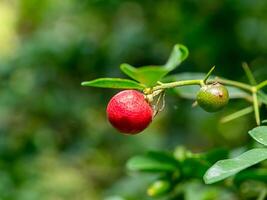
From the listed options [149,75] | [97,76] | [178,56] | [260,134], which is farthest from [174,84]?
[97,76]

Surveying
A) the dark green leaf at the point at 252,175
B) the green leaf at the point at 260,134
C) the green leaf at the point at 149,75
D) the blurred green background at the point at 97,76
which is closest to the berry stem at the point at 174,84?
the green leaf at the point at 149,75

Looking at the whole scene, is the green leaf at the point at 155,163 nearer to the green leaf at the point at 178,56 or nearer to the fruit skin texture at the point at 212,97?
the green leaf at the point at 178,56

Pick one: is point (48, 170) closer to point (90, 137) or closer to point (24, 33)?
point (90, 137)

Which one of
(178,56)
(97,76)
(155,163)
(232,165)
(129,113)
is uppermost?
(97,76)

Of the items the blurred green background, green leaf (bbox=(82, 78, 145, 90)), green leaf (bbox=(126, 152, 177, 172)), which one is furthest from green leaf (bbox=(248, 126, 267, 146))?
the blurred green background

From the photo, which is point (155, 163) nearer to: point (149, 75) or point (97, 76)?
point (149, 75)

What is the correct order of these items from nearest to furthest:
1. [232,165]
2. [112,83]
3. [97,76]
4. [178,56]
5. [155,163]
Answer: [232,165]
[112,83]
[178,56]
[155,163]
[97,76]
